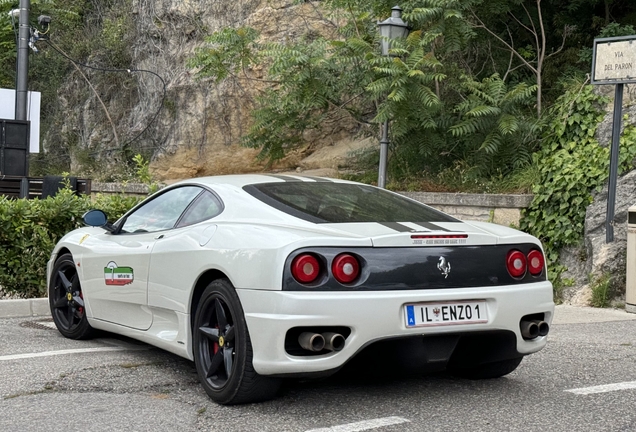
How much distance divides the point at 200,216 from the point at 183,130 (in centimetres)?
1484

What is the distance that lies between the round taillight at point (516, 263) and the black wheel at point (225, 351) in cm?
146

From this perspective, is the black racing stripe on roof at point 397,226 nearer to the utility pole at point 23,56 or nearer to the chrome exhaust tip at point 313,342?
the chrome exhaust tip at point 313,342

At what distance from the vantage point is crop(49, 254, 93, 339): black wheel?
21.8ft

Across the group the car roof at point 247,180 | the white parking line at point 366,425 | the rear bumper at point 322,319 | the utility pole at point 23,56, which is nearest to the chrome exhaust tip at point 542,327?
the rear bumper at point 322,319

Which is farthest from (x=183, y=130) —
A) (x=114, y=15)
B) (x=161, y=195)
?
(x=161, y=195)

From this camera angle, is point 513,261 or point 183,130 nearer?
point 513,261

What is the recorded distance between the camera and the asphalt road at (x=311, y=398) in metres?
4.35

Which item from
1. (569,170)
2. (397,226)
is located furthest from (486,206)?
(397,226)

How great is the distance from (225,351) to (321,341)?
64cm

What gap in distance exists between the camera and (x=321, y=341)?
14.1 ft

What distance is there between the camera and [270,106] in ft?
44.5

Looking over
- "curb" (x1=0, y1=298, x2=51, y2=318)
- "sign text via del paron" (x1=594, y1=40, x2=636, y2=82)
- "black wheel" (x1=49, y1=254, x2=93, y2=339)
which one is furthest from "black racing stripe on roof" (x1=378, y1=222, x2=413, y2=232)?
"sign text via del paron" (x1=594, y1=40, x2=636, y2=82)

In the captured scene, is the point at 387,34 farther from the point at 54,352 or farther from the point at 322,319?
the point at 322,319

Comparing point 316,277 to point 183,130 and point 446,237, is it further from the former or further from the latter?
point 183,130
